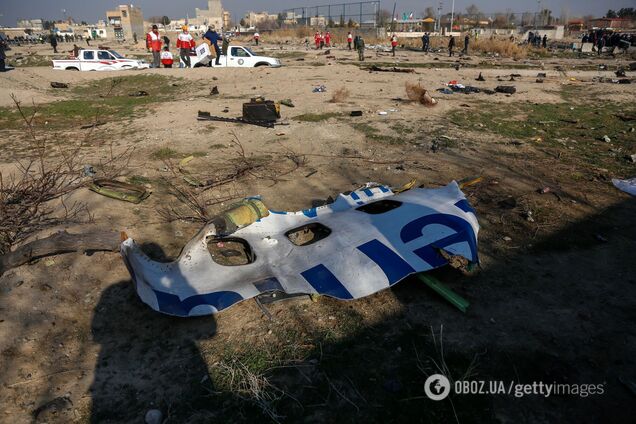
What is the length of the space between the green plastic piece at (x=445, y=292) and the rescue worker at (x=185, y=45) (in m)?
16.1

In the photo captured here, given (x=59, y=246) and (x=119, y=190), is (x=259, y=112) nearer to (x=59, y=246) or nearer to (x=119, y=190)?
(x=119, y=190)

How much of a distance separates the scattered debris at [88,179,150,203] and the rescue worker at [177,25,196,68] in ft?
Result: 42.7

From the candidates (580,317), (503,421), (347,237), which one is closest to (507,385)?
(503,421)

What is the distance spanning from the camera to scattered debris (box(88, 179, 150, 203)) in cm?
485

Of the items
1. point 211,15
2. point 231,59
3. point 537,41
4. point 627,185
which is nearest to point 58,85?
point 231,59

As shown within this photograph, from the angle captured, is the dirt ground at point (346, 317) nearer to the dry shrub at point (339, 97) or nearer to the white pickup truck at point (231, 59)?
the dry shrub at point (339, 97)

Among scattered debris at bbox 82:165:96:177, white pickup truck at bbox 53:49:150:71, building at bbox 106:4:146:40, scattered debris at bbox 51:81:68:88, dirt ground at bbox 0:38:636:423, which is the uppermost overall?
building at bbox 106:4:146:40

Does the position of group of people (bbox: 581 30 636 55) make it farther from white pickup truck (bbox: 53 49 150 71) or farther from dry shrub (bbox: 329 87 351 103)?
white pickup truck (bbox: 53 49 150 71)

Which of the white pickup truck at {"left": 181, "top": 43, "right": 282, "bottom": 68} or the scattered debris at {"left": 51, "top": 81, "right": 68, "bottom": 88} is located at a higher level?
the white pickup truck at {"left": 181, "top": 43, "right": 282, "bottom": 68}

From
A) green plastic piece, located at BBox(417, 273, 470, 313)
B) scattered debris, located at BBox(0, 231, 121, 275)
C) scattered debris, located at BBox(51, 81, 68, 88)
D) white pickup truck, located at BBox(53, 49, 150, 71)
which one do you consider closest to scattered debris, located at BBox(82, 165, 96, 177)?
scattered debris, located at BBox(0, 231, 121, 275)

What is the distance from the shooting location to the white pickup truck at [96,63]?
16875mm

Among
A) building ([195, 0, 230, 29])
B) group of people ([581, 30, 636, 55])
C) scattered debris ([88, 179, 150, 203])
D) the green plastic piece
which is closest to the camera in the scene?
the green plastic piece

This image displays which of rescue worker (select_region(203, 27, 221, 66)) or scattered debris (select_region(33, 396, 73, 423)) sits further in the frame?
rescue worker (select_region(203, 27, 221, 66))

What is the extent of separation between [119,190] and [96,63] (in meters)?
15.2
